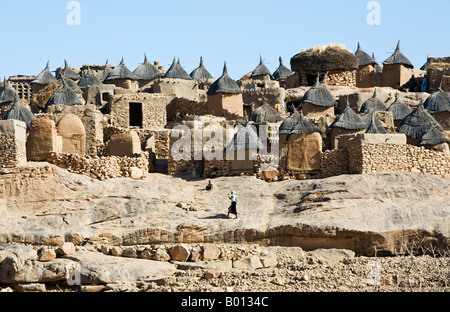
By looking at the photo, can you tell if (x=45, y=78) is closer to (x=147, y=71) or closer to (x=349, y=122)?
(x=147, y=71)

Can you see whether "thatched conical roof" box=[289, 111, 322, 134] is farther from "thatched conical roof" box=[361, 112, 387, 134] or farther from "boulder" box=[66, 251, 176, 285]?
"boulder" box=[66, 251, 176, 285]

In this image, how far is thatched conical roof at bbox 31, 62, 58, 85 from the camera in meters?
36.8

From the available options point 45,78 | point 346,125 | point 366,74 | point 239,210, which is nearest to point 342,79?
point 366,74

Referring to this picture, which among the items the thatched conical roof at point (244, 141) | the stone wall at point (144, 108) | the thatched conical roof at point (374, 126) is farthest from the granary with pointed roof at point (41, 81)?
the thatched conical roof at point (374, 126)

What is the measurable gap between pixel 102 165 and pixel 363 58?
51.2 feet

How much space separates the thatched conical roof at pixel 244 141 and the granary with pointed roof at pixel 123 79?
435 inches

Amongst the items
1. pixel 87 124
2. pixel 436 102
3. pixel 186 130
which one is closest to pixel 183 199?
pixel 186 130

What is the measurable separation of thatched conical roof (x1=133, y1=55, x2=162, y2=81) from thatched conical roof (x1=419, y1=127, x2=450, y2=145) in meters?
12.8

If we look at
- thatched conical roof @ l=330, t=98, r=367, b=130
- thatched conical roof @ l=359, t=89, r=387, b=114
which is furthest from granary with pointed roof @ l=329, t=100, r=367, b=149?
thatched conical roof @ l=359, t=89, r=387, b=114

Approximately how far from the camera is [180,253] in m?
20.3

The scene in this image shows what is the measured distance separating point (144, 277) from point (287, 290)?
2879mm

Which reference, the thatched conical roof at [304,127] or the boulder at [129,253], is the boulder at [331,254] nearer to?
the boulder at [129,253]

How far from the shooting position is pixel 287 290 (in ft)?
60.5
